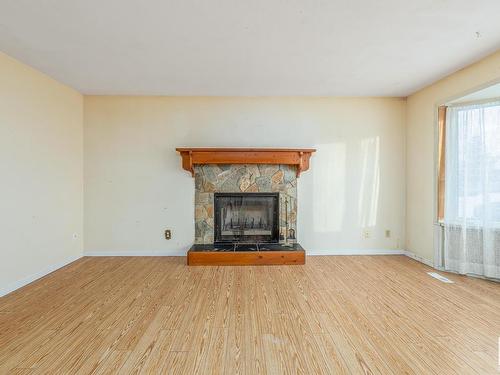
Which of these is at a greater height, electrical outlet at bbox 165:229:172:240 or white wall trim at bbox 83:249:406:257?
electrical outlet at bbox 165:229:172:240

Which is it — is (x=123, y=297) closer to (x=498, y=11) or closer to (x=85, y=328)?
(x=85, y=328)

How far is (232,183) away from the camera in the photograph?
3.76m

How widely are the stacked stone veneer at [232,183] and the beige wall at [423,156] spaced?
5.49ft

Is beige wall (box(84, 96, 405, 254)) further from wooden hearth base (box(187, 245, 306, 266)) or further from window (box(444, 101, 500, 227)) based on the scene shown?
window (box(444, 101, 500, 227))

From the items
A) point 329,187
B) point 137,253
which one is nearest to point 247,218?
point 329,187

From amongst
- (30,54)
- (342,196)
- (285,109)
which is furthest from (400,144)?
(30,54)

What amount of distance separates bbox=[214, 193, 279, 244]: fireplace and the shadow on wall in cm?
64

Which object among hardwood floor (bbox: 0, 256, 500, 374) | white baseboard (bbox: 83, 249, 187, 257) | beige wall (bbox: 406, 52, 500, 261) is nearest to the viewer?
hardwood floor (bbox: 0, 256, 500, 374)

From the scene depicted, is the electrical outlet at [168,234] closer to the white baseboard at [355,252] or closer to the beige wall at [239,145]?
the beige wall at [239,145]

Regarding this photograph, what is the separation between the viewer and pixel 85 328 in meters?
1.93

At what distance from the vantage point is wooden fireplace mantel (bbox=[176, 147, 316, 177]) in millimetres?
3496

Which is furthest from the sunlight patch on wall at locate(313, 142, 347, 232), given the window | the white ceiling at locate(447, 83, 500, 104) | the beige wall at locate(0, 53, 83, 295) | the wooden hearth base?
the beige wall at locate(0, 53, 83, 295)

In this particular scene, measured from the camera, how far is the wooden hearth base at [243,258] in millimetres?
3328

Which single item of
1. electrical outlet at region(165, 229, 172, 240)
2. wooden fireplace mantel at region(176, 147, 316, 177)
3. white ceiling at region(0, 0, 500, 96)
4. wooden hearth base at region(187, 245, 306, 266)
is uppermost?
white ceiling at region(0, 0, 500, 96)
